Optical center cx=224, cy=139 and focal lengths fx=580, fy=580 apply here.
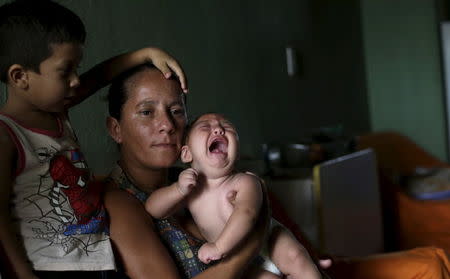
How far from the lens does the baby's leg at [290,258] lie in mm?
1433

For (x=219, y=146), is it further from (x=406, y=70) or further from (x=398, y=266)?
(x=406, y=70)

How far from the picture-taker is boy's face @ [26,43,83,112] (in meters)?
1.10

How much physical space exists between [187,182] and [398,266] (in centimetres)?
108

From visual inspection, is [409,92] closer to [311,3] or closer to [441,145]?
[441,145]

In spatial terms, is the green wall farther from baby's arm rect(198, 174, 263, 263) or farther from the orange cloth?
baby's arm rect(198, 174, 263, 263)

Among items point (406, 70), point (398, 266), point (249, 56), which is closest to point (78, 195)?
point (398, 266)

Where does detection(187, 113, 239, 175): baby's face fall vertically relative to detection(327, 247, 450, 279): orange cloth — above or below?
above

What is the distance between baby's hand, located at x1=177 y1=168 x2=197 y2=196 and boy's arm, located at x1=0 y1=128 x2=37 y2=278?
1.27ft

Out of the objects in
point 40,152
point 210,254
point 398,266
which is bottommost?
point 398,266

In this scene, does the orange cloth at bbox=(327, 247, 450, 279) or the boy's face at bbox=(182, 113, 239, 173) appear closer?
the boy's face at bbox=(182, 113, 239, 173)

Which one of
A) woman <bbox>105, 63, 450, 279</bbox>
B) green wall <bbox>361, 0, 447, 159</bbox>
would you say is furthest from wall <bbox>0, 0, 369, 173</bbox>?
woman <bbox>105, 63, 450, 279</bbox>

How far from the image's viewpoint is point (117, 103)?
4.90ft

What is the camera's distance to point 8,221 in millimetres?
1031

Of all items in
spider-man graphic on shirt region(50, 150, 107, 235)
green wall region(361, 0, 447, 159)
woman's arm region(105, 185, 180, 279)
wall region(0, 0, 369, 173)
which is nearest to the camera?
spider-man graphic on shirt region(50, 150, 107, 235)
